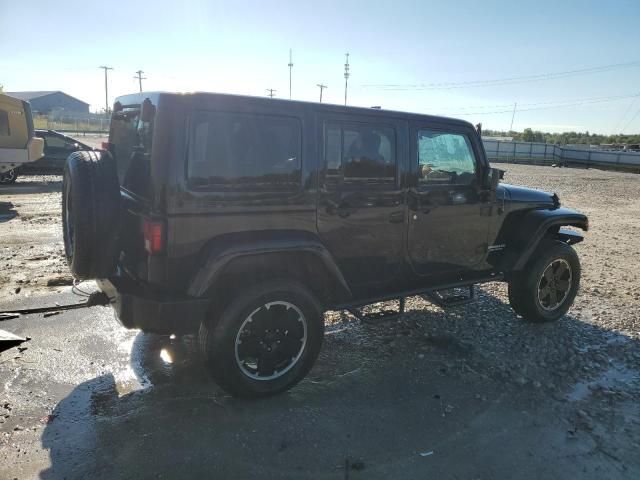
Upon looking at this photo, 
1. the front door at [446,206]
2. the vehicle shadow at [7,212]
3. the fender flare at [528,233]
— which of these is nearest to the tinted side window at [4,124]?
the vehicle shadow at [7,212]

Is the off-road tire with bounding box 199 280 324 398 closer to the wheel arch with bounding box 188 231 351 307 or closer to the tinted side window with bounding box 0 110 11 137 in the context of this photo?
the wheel arch with bounding box 188 231 351 307

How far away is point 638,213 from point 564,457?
40.0ft

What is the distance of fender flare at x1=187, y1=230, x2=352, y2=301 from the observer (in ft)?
9.91

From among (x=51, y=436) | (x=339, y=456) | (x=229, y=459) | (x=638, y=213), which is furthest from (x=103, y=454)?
(x=638, y=213)

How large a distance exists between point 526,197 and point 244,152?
3.08 m

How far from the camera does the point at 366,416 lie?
10.7 ft

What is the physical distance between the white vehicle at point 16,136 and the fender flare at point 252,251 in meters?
11.7

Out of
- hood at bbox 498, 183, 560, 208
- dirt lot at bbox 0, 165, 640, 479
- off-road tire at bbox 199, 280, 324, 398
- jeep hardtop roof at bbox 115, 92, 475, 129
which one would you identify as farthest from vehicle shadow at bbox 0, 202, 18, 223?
hood at bbox 498, 183, 560, 208

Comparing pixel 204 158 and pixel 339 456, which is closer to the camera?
pixel 339 456

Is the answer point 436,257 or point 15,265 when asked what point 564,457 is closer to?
point 436,257

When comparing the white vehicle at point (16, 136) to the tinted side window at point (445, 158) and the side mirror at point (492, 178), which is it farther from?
the side mirror at point (492, 178)

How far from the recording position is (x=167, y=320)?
119 inches

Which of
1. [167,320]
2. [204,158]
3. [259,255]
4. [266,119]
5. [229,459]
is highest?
[266,119]

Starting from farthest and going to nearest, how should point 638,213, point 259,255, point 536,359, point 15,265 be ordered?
point 638,213
point 15,265
point 536,359
point 259,255
